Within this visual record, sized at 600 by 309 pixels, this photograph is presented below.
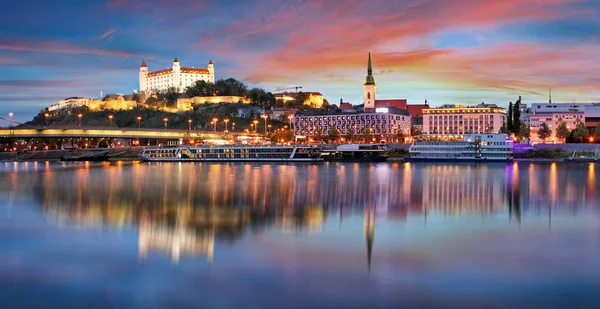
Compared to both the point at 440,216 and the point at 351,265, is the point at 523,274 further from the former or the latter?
the point at 440,216

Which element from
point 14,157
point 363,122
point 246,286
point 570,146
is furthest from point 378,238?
point 363,122

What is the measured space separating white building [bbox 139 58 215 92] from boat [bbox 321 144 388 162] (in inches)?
3410

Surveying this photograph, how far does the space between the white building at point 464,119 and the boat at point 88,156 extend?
59093 mm

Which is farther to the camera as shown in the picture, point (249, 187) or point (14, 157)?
point (14, 157)

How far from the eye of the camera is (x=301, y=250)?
13.9 m

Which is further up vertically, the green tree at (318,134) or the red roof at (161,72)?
the red roof at (161,72)

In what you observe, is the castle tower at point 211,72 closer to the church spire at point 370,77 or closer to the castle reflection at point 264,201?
the church spire at point 370,77

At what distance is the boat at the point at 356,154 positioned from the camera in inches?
2507

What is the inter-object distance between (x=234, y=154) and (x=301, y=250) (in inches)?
2188

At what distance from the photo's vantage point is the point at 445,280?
11.0 metres

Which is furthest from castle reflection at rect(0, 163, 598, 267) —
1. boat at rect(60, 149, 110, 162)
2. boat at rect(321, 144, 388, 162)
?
boat at rect(60, 149, 110, 162)

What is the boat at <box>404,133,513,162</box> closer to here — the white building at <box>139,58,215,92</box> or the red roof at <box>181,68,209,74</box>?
the white building at <box>139,58,215,92</box>

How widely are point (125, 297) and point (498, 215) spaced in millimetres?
14136

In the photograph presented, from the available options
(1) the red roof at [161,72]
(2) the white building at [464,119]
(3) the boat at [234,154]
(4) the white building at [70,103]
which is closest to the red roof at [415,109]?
(2) the white building at [464,119]
